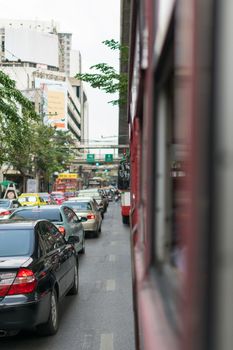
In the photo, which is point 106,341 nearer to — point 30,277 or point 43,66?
point 30,277

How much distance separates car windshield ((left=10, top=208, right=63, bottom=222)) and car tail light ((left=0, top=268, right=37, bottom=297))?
691 cm

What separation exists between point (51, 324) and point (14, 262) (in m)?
0.93

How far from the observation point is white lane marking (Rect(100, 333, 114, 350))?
604 cm

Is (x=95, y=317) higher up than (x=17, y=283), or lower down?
lower down

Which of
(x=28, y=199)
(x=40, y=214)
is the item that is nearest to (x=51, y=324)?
(x=40, y=214)

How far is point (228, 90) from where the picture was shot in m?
1.10

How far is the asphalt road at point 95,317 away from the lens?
6.22 meters

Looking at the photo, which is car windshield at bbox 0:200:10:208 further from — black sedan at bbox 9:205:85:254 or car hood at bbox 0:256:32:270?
car hood at bbox 0:256:32:270

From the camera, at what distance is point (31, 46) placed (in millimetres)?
129000

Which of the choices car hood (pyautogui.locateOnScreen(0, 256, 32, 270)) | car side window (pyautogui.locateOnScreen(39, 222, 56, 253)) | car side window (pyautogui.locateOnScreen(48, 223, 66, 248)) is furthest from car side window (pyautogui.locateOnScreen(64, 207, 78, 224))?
car hood (pyautogui.locateOnScreen(0, 256, 32, 270))

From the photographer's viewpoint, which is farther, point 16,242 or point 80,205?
point 80,205

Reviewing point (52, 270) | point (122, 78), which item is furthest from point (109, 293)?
point (122, 78)

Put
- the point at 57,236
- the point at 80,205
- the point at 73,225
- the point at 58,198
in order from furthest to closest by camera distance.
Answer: the point at 58,198, the point at 80,205, the point at 73,225, the point at 57,236

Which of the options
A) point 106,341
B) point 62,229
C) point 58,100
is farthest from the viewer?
point 58,100
